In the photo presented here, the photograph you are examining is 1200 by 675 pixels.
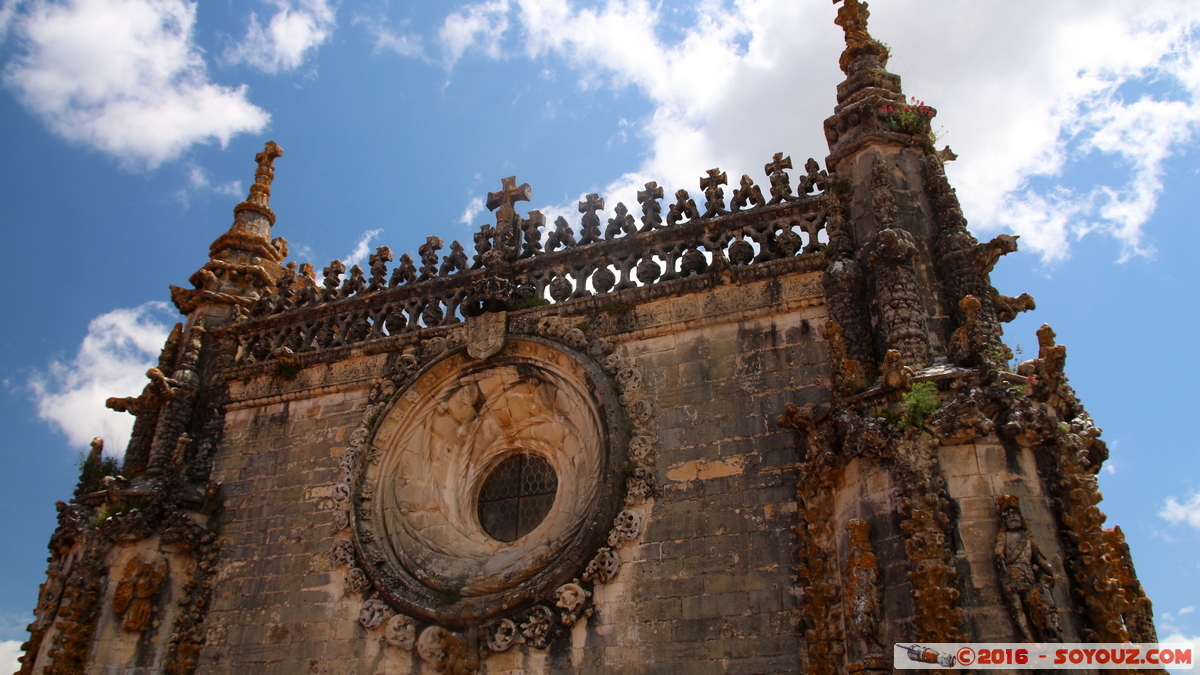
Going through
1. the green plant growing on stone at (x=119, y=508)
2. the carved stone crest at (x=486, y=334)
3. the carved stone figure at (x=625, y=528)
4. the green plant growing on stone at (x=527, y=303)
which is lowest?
the carved stone figure at (x=625, y=528)

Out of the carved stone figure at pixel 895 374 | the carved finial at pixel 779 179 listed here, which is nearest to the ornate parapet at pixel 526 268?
the carved finial at pixel 779 179

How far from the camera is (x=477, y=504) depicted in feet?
36.9

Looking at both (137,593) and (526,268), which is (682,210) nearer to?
(526,268)

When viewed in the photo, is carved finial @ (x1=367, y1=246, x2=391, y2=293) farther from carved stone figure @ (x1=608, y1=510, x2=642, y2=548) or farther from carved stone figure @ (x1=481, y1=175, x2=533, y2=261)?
carved stone figure @ (x1=608, y1=510, x2=642, y2=548)

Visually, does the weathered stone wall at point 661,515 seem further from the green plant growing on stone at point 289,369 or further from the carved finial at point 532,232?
the carved finial at point 532,232

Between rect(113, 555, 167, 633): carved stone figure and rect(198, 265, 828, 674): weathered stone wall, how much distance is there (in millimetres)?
799

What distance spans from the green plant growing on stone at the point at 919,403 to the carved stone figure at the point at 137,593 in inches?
363

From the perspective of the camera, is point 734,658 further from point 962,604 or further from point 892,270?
point 892,270

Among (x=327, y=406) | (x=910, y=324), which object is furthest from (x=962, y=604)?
(x=327, y=406)

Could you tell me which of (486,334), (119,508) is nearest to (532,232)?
(486,334)

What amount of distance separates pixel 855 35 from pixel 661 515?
6.59m

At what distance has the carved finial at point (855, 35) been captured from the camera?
1104 cm

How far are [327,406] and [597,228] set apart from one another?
175 inches

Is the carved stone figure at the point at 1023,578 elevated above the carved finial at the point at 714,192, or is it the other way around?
the carved finial at the point at 714,192
